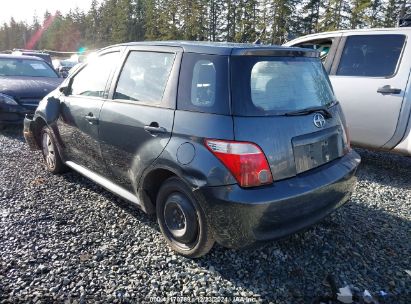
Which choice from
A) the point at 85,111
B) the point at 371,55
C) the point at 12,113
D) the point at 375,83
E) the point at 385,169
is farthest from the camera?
the point at 12,113

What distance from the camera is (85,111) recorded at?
3781 mm

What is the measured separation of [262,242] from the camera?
2.54 metres

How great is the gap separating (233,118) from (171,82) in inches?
27.7

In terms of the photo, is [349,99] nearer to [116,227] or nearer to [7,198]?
[116,227]

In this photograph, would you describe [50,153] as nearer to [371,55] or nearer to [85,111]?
[85,111]

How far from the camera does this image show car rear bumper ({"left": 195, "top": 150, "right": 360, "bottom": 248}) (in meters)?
2.43

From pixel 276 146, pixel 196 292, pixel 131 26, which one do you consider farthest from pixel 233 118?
pixel 131 26

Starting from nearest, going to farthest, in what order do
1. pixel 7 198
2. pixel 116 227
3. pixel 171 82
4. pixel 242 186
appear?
pixel 242 186
pixel 171 82
pixel 116 227
pixel 7 198

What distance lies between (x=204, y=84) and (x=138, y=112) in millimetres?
712

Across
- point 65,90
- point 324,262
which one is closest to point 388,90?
point 324,262

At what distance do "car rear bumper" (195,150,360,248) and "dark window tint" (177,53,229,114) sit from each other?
24.4 inches

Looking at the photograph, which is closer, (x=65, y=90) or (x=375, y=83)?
(x=65, y=90)

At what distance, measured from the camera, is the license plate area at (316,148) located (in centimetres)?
268

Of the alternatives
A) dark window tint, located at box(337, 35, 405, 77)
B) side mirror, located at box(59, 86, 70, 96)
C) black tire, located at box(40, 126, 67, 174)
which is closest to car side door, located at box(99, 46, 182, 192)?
side mirror, located at box(59, 86, 70, 96)
